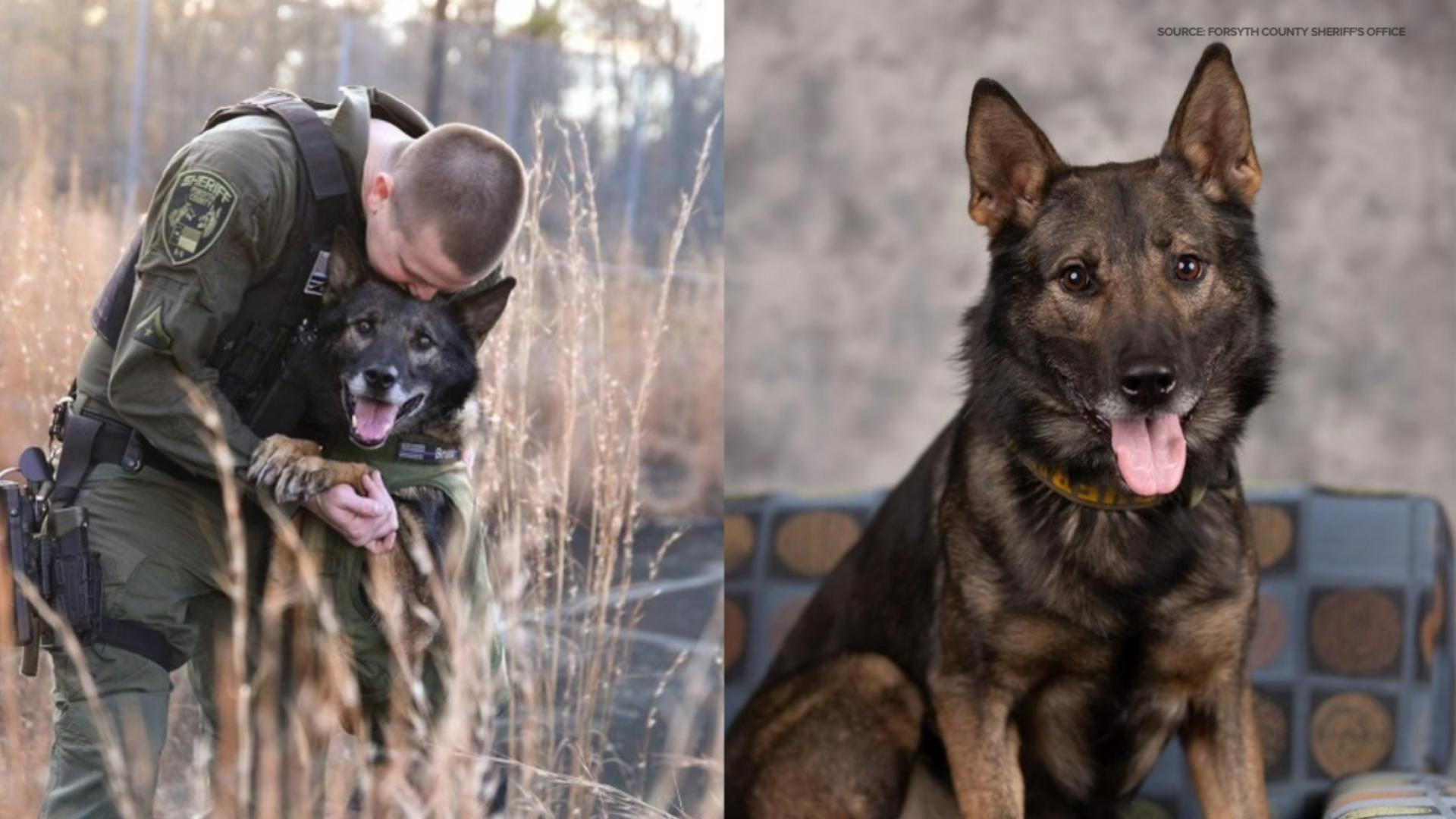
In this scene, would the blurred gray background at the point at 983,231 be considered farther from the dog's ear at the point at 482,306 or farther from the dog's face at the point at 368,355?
the dog's face at the point at 368,355

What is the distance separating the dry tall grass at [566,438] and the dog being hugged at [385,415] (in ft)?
0.60

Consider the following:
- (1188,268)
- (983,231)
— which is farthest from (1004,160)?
(983,231)

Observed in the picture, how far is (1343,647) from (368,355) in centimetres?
211

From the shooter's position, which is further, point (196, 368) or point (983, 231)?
point (983, 231)

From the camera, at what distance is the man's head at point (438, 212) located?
2.54 m

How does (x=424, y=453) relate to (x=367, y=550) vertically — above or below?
above

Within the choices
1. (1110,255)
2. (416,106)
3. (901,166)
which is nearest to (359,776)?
(416,106)

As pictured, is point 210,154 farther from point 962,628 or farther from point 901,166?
point 901,166

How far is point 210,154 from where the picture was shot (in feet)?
8.01

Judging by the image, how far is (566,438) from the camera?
3166 mm

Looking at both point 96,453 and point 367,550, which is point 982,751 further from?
point 96,453

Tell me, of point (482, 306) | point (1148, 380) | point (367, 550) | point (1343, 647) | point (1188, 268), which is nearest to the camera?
point (1148, 380)

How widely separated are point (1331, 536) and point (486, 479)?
182cm

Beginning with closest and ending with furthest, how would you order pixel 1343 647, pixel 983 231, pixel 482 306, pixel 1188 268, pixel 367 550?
pixel 1188 268, pixel 367 550, pixel 482 306, pixel 1343 647, pixel 983 231
